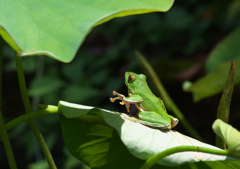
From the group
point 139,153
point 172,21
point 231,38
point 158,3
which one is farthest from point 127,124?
point 172,21

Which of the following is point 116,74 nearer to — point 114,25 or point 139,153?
point 114,25

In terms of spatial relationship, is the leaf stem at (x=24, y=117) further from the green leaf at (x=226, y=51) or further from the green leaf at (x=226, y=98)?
the green leaf at (x=226, y=51)

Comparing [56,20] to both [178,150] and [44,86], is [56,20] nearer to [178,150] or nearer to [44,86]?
[178,150]

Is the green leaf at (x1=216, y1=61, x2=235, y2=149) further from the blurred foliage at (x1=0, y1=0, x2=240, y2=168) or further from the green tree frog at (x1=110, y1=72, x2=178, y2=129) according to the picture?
the blurred foliage at (x1=0, y1=0, x2=240, y2=168)

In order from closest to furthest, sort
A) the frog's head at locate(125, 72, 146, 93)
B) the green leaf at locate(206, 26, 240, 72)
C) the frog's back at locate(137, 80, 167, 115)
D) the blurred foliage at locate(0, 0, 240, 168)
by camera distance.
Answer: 1. the frog's back at locate(137, 80, 167, 115)
2. the frog's head at locate(125, 72, 146, 93)
3. the green leaf at locate(206, 26, 240, 72)
4. the blurred foliage at locate(0, 0, 240, 168)

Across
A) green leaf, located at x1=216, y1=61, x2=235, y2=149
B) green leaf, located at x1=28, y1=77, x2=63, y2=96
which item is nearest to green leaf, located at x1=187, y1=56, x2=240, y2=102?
green leaf, located at x1=216, y1=61, x2=235, y2=149

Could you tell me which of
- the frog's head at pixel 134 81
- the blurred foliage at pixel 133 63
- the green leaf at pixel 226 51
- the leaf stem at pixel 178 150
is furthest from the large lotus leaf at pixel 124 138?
the blurred foliage at pixel 133 63
